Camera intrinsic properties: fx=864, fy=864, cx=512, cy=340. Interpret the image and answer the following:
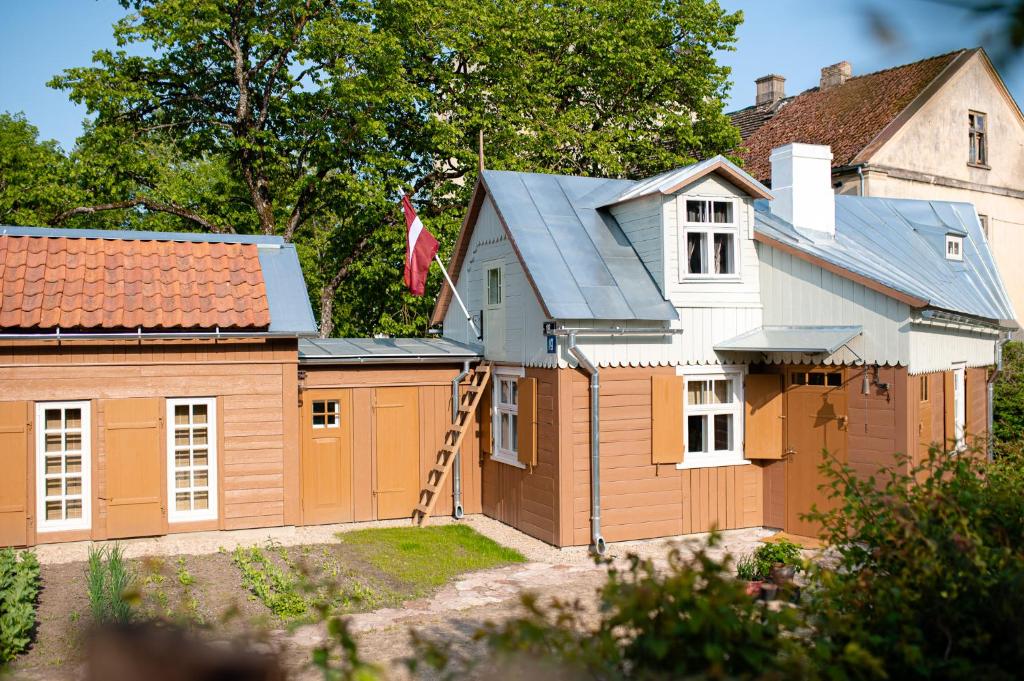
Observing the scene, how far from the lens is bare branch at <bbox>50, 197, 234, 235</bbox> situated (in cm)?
2025

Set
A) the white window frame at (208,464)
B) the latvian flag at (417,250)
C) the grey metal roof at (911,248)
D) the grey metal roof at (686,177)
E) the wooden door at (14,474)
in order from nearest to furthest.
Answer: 1. the wooden door at (14,474)
2. the white window frame at (208,464)
3. the grey metal roof at (686,177)
4. the grey metal roof at (911,248)
5. the latvian flag at (417,250)

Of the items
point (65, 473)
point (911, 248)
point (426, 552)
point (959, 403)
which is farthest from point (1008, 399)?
point (65, 473)

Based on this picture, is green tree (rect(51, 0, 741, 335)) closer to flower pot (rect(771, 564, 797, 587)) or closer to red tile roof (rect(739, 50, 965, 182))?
red tile roof (rect(739, 50, 965, 182))

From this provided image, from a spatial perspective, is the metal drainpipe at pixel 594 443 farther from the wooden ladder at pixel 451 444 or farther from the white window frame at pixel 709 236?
the wooden ladder at pixel 451 444

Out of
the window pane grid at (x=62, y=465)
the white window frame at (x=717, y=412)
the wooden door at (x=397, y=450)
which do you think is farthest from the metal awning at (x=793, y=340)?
the window pane grid at (x=62, y=465)

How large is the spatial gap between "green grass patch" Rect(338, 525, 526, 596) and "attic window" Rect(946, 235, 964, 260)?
10.7 m

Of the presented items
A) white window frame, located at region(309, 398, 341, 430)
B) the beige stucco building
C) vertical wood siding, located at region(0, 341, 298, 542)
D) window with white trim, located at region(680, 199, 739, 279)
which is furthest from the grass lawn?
the beige stucco building

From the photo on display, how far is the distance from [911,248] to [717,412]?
5.76 meters

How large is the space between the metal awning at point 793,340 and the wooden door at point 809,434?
605 mm

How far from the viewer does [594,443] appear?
1227cm

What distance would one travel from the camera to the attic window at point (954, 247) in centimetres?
1677

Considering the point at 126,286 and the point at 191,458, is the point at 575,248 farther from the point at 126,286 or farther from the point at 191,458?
the point at 126,286

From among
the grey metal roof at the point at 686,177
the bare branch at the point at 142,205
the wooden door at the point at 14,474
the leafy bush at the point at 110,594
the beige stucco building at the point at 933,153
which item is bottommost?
the leafy bush at the point at 110,594

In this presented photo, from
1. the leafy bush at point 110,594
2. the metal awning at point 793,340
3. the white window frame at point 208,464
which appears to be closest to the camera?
the leafy bush at point 110,594
